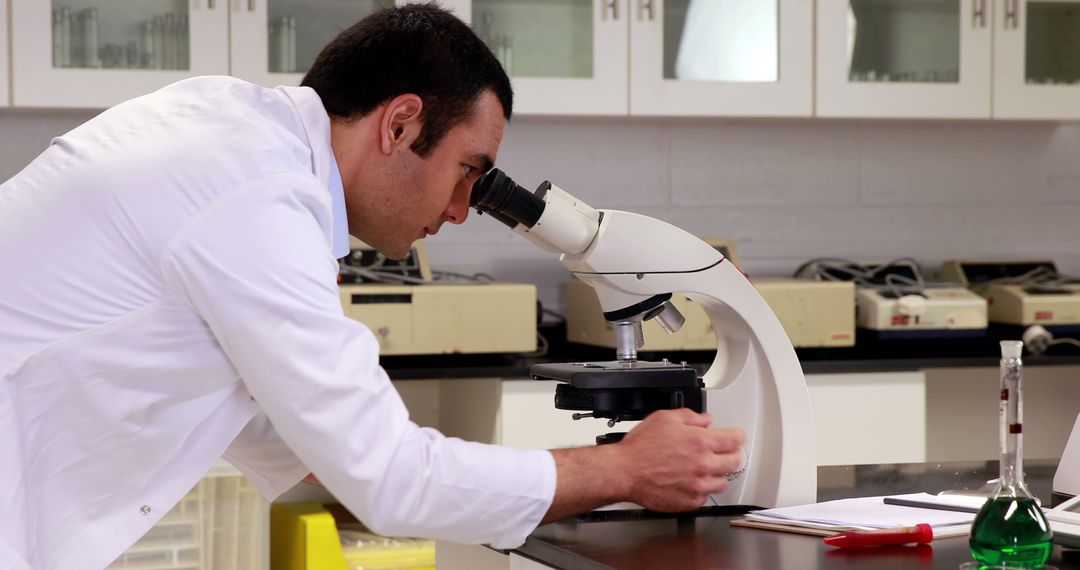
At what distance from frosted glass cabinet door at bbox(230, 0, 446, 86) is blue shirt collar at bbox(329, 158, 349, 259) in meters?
1.66

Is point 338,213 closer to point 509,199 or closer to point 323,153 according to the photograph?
point 323,153

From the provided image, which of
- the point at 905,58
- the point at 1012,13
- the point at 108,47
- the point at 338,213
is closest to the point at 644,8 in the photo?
the point at 905,58

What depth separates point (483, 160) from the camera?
4.74 feet

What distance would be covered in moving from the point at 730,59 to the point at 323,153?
6.94 ft

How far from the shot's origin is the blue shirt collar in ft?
4.57

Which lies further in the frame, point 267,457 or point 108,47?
point 108,47

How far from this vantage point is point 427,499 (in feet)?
3.92

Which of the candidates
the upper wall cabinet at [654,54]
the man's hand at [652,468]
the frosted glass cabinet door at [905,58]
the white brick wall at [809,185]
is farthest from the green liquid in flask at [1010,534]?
the white brick wall at [809,185]

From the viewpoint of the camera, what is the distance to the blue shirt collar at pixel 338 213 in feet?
4.57

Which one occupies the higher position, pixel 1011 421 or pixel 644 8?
pixel 644 8

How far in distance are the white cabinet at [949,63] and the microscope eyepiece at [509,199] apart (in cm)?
209

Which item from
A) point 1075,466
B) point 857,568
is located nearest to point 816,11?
point 1075,466

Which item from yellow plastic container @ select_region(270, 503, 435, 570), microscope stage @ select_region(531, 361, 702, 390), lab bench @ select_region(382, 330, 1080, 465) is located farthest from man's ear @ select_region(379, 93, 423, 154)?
yellow plastic container @ select_region(270, 503, 435, 570)

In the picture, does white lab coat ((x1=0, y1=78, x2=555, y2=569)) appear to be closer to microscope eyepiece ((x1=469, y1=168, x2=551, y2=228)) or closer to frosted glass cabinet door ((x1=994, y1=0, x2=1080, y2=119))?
microscope eyepiece ((x1=469, y1=168, x2=551, y2=228))
